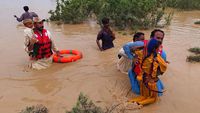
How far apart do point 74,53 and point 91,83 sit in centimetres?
197

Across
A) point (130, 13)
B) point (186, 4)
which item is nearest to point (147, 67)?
point (130, 13)

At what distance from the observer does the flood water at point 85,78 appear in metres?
5.77

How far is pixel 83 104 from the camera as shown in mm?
4934

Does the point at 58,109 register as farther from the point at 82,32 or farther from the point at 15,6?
the point at 15,6

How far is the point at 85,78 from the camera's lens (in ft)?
22.5

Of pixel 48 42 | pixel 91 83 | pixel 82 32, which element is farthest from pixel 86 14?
pixel 91 83

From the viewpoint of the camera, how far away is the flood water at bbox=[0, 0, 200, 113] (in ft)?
18.9

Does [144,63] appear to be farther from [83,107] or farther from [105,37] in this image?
[105,37]

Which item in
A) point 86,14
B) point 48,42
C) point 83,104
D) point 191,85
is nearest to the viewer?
point 83,104

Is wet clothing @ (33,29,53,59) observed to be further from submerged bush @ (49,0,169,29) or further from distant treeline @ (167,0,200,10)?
distant treeline @ (167,0,200,10)

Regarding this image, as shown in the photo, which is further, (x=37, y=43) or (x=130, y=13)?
(x=130, y=13)

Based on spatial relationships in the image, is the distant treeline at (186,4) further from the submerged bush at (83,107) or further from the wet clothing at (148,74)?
the submerged bush at (83,107)

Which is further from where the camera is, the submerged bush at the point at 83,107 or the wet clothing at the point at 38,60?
the wet clothing at the point at 38,60

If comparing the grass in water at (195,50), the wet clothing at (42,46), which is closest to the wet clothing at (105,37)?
the wet clothing at (42,46)
